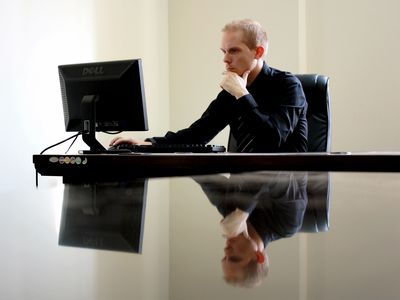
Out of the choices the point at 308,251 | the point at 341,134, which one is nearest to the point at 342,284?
the point at 308,251

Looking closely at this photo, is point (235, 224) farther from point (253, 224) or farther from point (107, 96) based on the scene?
point (107, 96)

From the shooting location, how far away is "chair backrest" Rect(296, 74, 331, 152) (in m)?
2.50

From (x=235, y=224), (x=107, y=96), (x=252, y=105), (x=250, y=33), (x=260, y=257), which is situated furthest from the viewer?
(x=250, y=33)

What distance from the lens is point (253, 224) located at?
0.35 metres

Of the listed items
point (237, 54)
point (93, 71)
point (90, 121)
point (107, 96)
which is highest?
point (237, 54)

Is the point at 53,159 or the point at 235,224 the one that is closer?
the point at 235,224

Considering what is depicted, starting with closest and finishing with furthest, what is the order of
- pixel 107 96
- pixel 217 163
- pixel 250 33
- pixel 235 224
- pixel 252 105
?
pixel 235 224 → pixel 217 163 → pixel 107 96 → pixel 252 105 → pixel 250 33

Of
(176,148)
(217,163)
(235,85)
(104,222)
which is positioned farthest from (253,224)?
(235,85)

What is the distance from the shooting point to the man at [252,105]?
2.23 m

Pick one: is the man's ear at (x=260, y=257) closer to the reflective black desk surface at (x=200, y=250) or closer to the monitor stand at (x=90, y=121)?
the reflective black desk surface at (x=200, y=250)

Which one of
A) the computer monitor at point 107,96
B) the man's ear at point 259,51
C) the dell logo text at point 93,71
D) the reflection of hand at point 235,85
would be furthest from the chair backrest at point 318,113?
the dell logo text at point 93,71

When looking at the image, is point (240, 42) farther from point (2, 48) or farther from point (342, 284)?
point (342, 284)

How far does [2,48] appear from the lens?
2762mm

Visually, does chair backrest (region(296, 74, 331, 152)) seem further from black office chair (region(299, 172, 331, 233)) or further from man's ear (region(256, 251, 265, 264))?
man's ear (region(256, 251, 265, 264))
